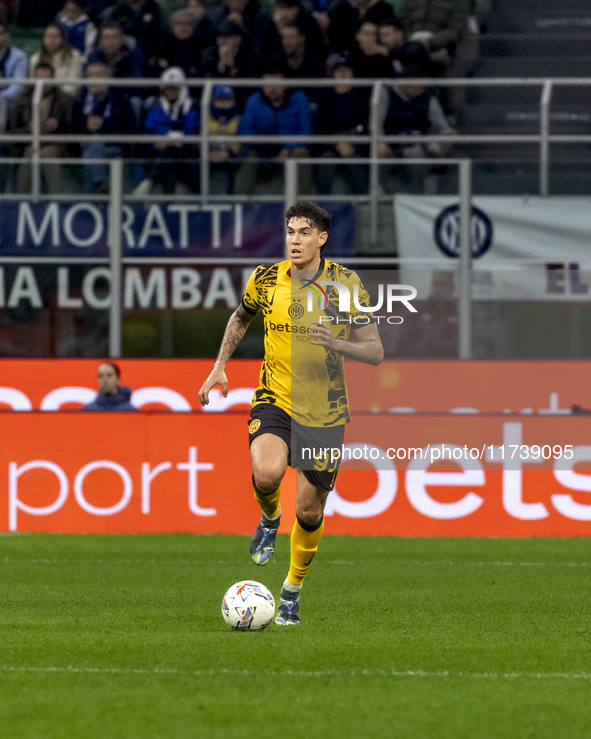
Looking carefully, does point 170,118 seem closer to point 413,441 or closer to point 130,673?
point 413,441

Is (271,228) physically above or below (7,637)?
above

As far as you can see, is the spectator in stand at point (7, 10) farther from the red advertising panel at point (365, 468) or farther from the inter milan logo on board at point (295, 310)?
the inter milan logo on board at point (295, 310)

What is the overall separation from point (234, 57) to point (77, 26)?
263cm

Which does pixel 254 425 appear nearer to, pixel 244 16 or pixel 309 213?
pixel 309 213

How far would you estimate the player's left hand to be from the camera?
6586 millimetres

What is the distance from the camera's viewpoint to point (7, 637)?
6809 millimetres

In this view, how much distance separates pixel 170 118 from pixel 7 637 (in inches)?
378

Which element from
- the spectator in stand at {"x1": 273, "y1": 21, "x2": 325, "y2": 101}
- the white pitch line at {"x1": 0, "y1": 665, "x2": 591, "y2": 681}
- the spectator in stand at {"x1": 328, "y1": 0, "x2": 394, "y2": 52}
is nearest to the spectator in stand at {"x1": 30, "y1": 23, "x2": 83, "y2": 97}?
the spectator in stand at {"x1": 273, "y1": 21, "x2": 325, "y2": 101}

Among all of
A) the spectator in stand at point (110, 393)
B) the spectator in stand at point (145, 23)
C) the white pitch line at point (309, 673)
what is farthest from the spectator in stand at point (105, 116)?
the white pitch line at point (309, 673)

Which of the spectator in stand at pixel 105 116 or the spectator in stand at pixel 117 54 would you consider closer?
the spectator in stand at pixel 105 116

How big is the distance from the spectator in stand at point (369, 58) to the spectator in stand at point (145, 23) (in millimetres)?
2494

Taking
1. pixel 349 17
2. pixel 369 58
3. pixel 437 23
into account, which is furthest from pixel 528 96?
pixel 349 17

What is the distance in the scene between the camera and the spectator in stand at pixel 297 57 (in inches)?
640

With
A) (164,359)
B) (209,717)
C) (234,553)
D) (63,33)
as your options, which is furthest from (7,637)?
(63,33)
